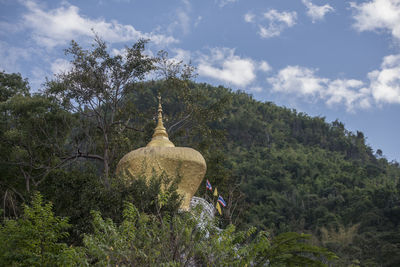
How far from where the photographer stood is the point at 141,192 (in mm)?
11422

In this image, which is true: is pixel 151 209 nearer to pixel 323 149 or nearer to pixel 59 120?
pixel 59 120

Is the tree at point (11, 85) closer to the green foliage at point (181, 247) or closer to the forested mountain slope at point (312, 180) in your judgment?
the forested mountain slope at point (312, 180)

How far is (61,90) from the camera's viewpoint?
1741cm

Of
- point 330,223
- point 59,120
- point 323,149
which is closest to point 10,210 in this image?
point 59,120

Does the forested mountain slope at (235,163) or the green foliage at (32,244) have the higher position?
the forested mountain slope at (235,163)

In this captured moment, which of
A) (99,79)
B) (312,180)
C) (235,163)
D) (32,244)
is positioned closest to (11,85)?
(99,79)

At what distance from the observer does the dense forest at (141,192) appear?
7.07 metres

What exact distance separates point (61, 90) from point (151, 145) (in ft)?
16.3

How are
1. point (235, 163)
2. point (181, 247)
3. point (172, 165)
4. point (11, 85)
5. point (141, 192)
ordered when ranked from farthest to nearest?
point (235, 163) < point (11, 85) < point (172, 165) < point (141, 192) < point (181, 247)

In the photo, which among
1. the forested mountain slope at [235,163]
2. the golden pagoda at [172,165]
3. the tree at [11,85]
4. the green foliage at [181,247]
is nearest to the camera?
the green foliage at [181,247]

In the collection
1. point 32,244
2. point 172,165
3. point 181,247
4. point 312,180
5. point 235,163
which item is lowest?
point 32,244

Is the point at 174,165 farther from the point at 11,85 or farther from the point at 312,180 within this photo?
the point at 312,180


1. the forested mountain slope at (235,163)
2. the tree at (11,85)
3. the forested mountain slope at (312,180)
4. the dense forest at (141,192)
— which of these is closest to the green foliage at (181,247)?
the dense forest at (141,192)

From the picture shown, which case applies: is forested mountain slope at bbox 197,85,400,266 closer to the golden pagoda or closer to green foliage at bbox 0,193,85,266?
the golden pagoda
